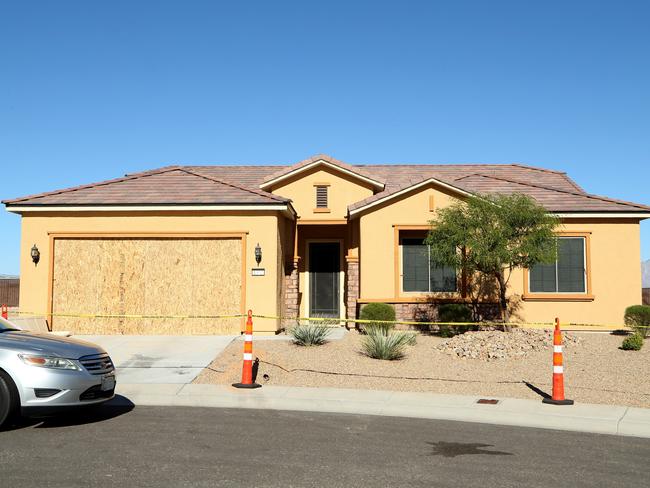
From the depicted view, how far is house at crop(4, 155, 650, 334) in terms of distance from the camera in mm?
17125

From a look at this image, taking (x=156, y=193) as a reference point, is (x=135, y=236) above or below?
below

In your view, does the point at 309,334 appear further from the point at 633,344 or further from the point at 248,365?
the point at 633,344

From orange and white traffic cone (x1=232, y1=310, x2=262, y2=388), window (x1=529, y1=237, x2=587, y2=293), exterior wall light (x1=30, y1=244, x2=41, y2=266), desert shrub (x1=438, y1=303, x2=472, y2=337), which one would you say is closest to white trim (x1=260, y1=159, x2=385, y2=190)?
desert shrub (x1=438, y1=303, x2=472, y2=337)

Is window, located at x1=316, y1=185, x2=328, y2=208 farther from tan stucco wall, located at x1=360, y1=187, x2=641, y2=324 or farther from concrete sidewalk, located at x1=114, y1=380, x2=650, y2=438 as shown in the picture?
concrete sidewalk, located at x1=114, y1=380, x2=650, y2=438

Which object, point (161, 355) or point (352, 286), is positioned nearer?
point (161, 355)

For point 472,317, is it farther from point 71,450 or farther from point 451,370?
point 71,450

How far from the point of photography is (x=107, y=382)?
829 centimetres

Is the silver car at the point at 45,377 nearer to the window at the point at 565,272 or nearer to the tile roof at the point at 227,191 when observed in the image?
the tile roof at the point at 227,191

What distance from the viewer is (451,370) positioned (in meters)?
12.5

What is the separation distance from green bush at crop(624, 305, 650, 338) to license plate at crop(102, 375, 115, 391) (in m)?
13.8

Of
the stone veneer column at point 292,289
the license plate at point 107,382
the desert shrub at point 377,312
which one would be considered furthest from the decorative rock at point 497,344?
the license plate at point 107,382

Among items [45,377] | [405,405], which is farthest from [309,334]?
[45,377]

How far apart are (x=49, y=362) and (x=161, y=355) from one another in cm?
624

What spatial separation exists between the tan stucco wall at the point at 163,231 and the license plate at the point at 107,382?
860cm
